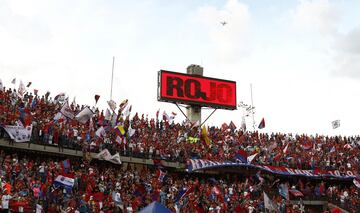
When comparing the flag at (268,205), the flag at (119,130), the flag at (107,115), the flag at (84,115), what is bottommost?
the flag at (268,205)

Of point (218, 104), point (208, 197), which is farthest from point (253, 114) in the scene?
point (208, 197)

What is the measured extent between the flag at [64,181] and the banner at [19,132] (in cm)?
495

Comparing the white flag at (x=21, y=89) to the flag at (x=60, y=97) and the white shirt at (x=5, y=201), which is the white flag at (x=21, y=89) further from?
the white shirt at (x=5, y=201)

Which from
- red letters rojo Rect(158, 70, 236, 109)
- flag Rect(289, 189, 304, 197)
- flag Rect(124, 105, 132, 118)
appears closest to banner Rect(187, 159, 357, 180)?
flag Rect(289, 189, 304, 197)

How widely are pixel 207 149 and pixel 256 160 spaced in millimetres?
4186

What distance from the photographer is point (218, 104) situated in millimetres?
48438

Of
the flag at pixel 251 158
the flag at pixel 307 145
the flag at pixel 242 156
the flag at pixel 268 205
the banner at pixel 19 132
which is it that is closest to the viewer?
the banner at pixel 19 132

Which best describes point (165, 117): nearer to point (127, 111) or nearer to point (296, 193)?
point (127, 111)

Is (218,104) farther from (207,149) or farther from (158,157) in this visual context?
(158,157)

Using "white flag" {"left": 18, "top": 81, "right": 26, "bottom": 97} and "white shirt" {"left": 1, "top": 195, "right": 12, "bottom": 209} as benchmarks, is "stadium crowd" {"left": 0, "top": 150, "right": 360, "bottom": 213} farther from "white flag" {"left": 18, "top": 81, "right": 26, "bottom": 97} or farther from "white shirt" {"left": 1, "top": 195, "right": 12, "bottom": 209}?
"white flag" {"left": 18, "top": 81, "right": 26, "bottom": 97}

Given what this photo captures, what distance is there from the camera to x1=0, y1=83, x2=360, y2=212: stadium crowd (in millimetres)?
24781

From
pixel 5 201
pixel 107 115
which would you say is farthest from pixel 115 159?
pixel 5 201

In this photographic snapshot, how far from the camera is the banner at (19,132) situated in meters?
28.3

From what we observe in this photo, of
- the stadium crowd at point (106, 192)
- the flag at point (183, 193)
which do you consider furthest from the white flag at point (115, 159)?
the flag at point (183, 193)
